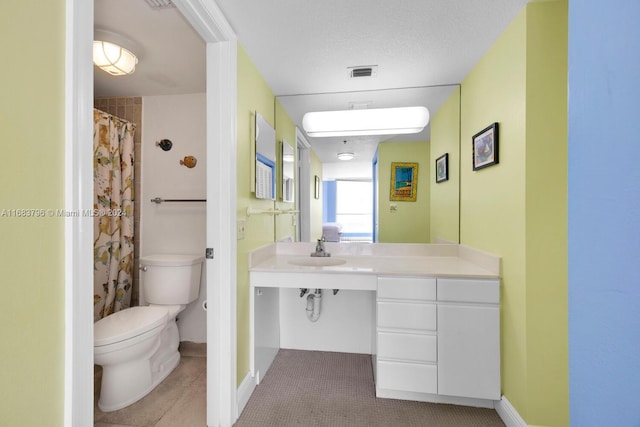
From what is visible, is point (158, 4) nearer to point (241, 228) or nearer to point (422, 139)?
point (241, 228)

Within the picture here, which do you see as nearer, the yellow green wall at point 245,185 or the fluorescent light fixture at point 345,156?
the yellow green wall at point 245,185

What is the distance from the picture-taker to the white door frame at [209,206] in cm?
67

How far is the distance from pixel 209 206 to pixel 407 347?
1353 millimetres

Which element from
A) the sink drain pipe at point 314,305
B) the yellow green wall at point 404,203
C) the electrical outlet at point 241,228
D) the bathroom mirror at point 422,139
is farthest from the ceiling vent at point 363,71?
the sink drain pipe at point 314,305

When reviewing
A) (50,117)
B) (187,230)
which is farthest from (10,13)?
(187,230)

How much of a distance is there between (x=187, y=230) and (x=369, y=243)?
1495 millimetres

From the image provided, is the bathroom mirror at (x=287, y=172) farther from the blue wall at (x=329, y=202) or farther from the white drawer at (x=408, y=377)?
the white drawer at (x=408, y=377)

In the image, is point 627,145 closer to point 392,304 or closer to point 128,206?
point 392,304

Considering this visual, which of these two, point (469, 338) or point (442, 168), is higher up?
point (442, 168)

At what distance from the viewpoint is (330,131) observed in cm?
212

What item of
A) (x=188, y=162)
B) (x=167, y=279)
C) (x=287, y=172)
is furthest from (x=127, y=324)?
(x=287, y=172)

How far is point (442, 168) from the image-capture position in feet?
6.92

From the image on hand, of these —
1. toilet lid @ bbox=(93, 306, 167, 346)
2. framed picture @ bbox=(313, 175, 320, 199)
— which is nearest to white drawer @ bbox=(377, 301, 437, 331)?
framed picture @ bbox=(313, 175, 320, 199)

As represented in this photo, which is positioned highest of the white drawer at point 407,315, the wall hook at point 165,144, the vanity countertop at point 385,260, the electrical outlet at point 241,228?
the wall hook at point 165,144
